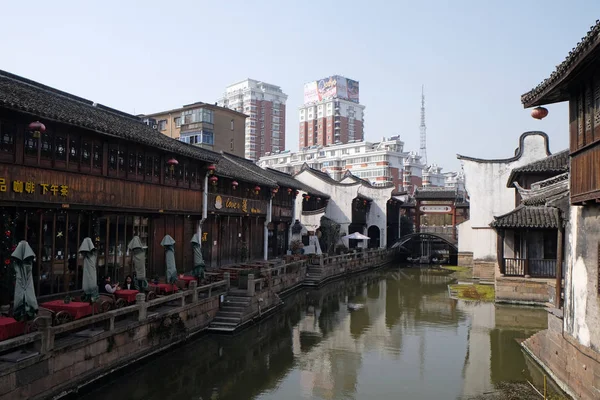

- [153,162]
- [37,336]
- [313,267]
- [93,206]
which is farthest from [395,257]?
[37,336]

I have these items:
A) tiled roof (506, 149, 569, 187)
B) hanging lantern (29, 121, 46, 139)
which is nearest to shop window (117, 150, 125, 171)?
hanging lantern (29, 121, 46, 139)

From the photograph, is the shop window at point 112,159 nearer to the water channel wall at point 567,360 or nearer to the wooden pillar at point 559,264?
the wooden pillar at point 559,264

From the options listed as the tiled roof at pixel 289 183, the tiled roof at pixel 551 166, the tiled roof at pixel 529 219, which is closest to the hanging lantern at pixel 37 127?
the tiled roof at pixel 529 219

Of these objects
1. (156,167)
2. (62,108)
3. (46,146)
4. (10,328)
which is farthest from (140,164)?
(10,328)

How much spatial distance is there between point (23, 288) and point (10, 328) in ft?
2.69

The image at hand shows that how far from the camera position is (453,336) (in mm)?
17297

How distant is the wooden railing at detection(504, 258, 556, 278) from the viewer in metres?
22.7

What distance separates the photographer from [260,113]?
103188 millimetres

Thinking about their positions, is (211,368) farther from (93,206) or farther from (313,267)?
(313,267)

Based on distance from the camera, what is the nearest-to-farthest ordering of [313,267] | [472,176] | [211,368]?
[211,368], [313,267], [472,176]

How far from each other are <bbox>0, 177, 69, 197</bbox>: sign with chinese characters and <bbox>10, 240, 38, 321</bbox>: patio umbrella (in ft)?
8.51

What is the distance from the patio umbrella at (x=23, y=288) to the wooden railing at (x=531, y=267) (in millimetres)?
21018

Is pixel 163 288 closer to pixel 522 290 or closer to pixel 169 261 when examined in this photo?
pixel 169 261

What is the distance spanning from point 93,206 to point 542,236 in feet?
67.5
